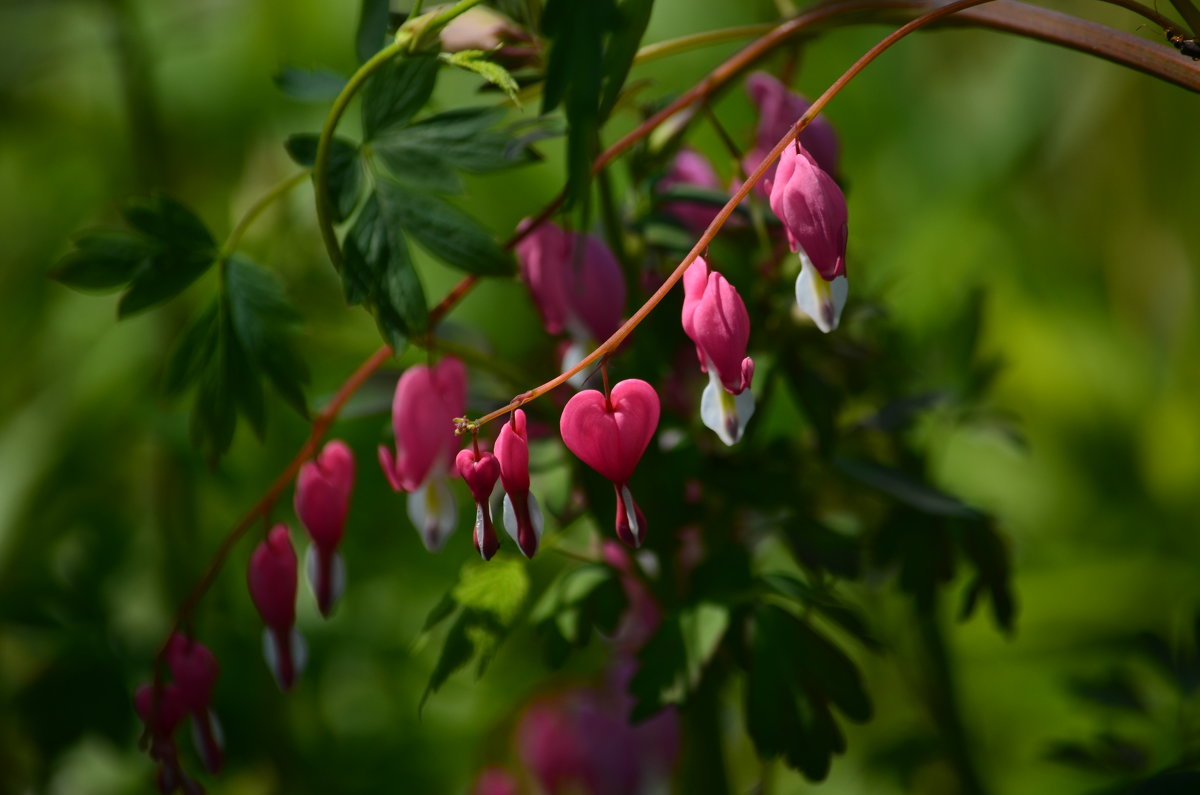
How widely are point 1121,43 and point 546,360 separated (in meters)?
0.70

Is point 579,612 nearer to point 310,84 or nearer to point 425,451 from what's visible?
point 425,451

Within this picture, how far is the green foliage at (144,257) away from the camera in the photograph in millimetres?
631

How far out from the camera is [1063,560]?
1.60 m

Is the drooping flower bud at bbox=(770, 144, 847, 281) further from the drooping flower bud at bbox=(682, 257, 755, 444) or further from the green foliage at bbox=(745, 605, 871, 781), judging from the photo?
the green foliage at bbox=(745, 605, 871, 781)

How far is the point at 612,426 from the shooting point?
1.65 feet

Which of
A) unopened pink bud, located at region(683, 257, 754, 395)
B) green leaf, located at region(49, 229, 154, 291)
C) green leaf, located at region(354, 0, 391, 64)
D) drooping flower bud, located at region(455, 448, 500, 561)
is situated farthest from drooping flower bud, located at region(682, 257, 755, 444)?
green leaf, located at region(49, 229, 154, 291)

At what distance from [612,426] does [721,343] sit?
0.06 m

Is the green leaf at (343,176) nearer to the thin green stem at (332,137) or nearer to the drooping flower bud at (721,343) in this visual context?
the thin green stem at (332,137)

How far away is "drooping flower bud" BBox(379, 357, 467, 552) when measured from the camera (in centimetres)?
63

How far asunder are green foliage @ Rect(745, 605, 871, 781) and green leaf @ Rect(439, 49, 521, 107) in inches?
13.3

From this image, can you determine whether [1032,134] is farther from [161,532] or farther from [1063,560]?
[161,532]

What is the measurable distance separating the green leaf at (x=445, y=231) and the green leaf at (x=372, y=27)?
75 millimetres

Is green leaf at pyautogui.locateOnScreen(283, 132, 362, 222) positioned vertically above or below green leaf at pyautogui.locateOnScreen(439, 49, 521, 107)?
below

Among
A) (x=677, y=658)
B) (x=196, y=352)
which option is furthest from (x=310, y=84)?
(x=677, y=658)
